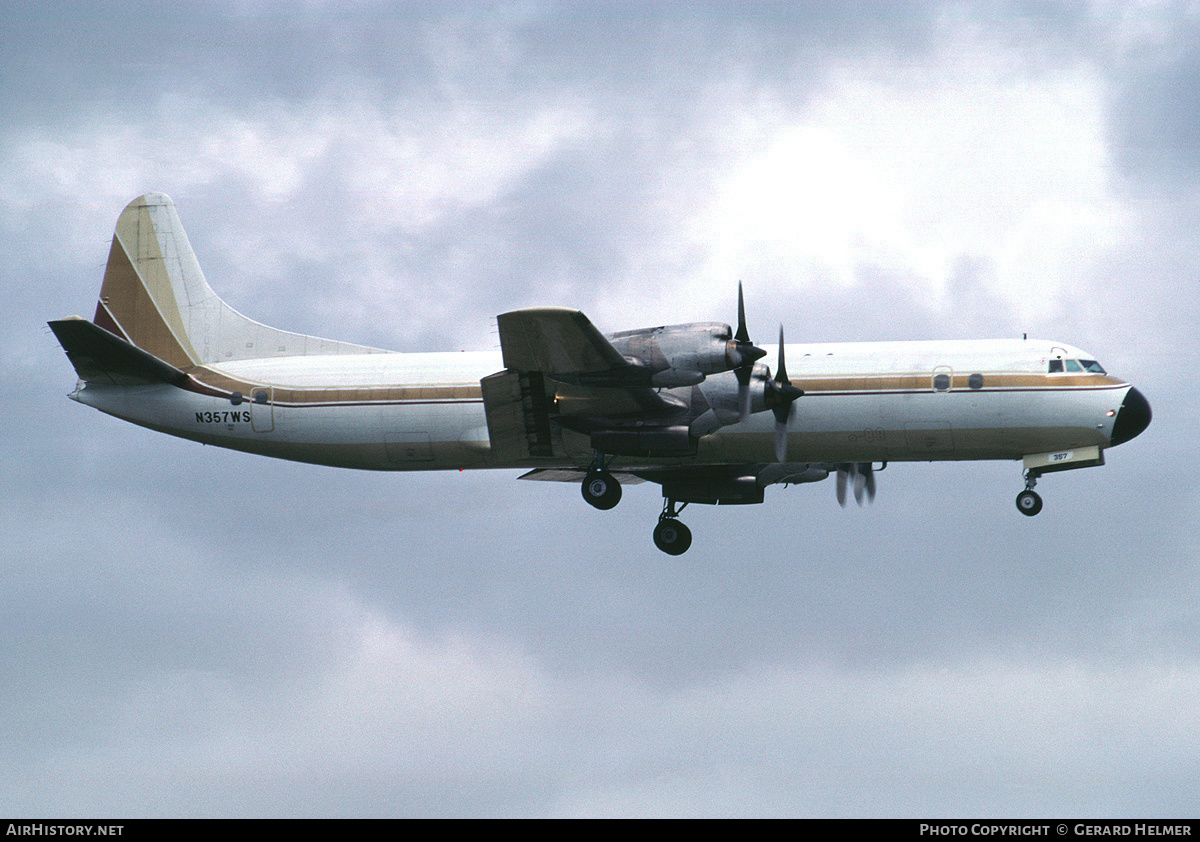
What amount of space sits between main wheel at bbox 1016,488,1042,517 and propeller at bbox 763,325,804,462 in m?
6.40

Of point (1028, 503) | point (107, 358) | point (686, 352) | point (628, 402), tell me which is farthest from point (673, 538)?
point (107, 358)

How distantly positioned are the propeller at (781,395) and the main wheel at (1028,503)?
6402 mm

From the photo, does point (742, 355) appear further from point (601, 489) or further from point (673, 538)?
point (673, 538)

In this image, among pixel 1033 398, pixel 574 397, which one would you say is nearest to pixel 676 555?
pixel 574 397

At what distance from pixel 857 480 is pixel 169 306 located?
72.1ft

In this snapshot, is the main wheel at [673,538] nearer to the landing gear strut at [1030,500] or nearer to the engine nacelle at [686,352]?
the engine nacelle at [686,352]

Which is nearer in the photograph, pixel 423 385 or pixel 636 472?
pixel 423 385

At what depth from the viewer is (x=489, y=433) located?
118 feet

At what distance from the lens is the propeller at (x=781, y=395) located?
34344 mm

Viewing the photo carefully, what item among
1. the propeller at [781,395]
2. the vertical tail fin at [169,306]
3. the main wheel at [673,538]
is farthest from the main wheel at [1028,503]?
the vertical tail fin at [169,306]

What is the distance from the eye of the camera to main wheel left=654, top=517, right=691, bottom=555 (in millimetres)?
39281
